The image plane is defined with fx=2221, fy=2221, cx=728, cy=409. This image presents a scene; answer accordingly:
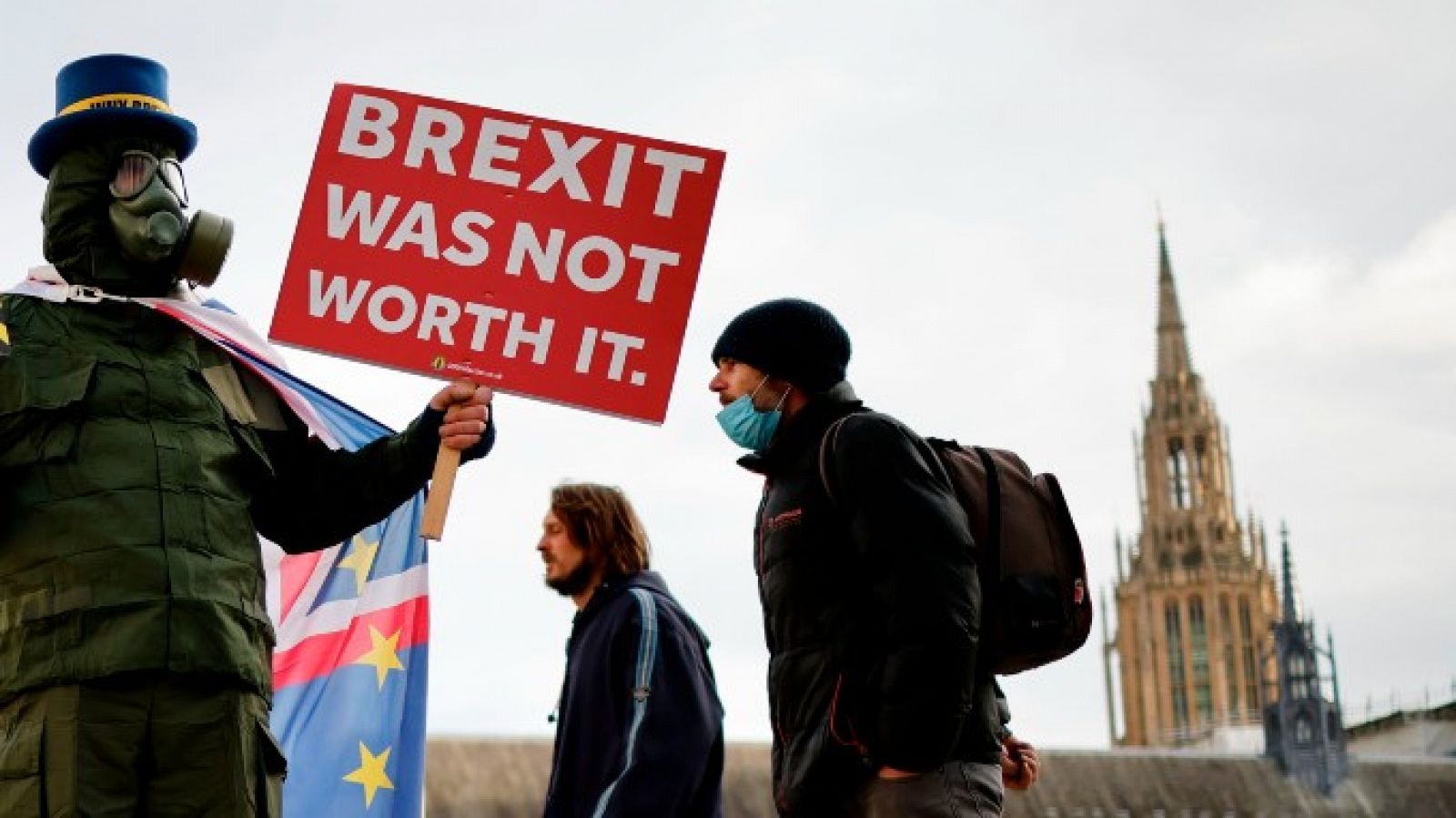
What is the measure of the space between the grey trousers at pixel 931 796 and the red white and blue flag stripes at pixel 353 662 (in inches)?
55.6

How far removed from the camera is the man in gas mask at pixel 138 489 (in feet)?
12.8

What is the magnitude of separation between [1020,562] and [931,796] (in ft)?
1.63

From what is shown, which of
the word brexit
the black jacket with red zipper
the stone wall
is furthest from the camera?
the stone wall

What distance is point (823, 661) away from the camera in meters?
4.23

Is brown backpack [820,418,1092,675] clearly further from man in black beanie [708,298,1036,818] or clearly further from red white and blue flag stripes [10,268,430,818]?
red white and blue flag stripes [10,268,430,818]

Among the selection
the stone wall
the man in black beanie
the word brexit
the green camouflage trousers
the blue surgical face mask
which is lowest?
the green camouflage trousers

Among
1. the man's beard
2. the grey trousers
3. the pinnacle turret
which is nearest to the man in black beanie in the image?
the grey trousers

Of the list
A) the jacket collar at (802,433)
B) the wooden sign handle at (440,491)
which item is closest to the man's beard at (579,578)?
the jacket collar at (802,433)

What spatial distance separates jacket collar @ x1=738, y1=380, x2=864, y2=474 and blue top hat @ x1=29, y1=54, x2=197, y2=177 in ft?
4.32

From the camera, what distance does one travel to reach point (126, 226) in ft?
13.9

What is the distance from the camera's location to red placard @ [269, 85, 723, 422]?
465 cm

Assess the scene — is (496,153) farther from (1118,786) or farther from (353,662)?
(1118,786)

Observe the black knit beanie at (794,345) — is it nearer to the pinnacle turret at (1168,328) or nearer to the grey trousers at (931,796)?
the grey trousers at (931,796)

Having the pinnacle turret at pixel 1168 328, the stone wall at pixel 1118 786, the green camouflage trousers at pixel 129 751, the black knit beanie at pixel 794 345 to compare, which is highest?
the pinnacle turret at pixel 1168 328
